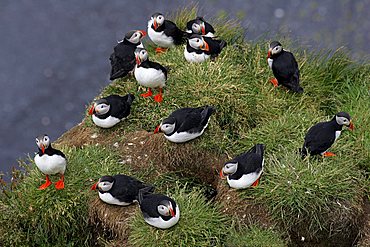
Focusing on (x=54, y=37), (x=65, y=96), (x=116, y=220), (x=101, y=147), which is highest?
(x=54, y=37)

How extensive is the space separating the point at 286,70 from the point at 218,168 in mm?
1272

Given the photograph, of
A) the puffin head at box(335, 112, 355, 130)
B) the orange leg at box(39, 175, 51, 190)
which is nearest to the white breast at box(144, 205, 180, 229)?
the orange leg at box(39, 175, 51, 190)

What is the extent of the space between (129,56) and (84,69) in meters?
3.81

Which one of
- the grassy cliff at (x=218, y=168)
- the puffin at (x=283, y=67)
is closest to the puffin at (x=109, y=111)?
the grassy cliff at (x=218, y=168)

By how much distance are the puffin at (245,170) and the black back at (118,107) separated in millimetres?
1278

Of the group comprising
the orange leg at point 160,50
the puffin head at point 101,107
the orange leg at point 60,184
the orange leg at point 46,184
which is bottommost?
the orange leg at point 60,184

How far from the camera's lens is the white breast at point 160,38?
7.88 m

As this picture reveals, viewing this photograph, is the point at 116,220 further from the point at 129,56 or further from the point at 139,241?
the point at 129,56

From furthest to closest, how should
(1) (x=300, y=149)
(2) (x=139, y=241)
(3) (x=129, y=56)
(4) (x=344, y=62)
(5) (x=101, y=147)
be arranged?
(4) (x=344, y=62) < (3) (x=129, y=56) < (5) (x=101, y=147) < (1) (x=300, y=149) < (2) (x=139, y=241)

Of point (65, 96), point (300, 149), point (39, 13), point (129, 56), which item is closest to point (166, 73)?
point (129, 56)

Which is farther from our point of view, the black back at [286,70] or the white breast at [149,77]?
the black back at [286,70]

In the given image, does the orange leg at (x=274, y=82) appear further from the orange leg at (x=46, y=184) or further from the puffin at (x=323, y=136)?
the orange leg at (x=46, y=184)

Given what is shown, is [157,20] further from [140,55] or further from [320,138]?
[320,138]

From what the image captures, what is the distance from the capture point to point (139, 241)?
5723 millimetres
